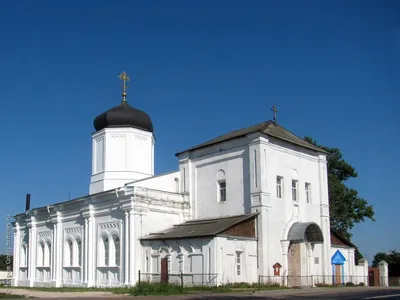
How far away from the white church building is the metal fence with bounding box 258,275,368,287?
93mm

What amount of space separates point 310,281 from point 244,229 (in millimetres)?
5815

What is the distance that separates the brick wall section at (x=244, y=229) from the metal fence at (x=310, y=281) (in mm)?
2456

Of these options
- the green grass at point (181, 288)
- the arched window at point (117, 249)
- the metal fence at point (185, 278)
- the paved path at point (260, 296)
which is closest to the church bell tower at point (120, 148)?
the arched window at point (117, 249)

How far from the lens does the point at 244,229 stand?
96.6 feet

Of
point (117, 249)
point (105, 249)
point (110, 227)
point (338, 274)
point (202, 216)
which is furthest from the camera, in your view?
point (338, 274)

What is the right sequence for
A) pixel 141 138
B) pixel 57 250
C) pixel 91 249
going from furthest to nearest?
1. pixel 141 138
2. pixel 57 250
3. pixel 91 249

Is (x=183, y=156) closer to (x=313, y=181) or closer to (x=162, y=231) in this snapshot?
(x=162, y=231)

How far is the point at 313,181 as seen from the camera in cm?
3494

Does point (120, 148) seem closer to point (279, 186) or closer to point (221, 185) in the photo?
point (221, 185)

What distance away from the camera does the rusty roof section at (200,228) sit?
93.6 ft

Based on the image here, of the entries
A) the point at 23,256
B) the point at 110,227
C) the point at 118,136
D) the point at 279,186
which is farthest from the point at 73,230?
the point at 279,186

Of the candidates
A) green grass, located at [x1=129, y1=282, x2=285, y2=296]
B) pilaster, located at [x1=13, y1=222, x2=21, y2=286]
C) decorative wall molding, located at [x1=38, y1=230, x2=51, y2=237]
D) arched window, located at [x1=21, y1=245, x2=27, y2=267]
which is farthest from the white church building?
pilaster, located at [x1=13, y1=222, x2=21, y2=286]

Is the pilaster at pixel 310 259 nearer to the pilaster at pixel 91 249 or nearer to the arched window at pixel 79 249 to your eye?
the pilaster at pixel 91 249

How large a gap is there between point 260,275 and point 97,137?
17.2 m
